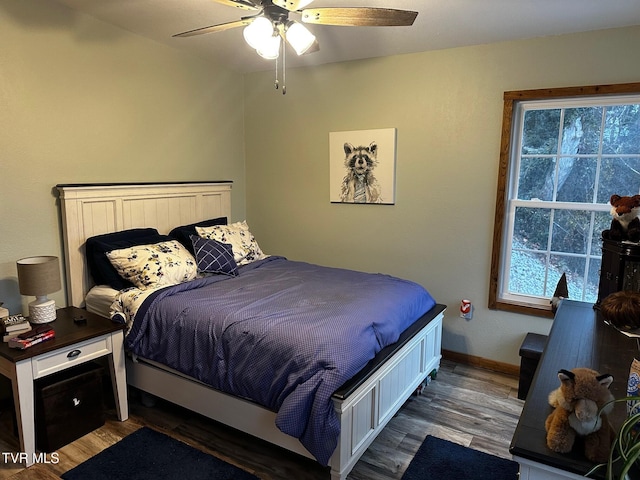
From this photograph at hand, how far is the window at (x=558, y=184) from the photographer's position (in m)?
2.90

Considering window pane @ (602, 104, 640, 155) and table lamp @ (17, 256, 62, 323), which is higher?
window pane @ (602, 104, 640, 155)

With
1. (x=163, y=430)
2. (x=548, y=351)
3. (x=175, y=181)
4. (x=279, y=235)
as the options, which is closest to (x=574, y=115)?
(x=548, y=351)

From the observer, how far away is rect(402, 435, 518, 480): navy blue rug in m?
2.19

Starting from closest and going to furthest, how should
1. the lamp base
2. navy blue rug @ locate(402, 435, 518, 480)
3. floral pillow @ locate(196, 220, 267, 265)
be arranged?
navy blue rug @ locate(402, 435, 518, 480)
the lamp base
floral pillow @ locate(196, 220, 267, 265)

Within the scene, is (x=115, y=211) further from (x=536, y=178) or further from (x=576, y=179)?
(x=576, y=179)

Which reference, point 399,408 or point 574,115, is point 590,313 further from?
point 574,115

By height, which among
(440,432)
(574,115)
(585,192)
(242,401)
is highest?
(574,115)

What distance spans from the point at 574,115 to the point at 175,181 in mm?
3181

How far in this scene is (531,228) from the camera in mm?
3260

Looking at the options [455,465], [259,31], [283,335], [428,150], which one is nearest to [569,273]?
[428,150]

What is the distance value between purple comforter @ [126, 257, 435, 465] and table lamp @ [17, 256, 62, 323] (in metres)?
0.49

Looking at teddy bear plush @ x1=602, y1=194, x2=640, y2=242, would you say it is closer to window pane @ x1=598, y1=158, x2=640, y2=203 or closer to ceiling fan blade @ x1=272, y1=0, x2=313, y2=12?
window pane @ x1=598, y1=158, x2=640, y2=203

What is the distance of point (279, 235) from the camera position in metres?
4.41

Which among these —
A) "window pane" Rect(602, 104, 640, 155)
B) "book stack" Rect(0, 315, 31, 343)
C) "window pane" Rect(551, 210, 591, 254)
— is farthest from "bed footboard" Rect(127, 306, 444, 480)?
"window pane" Rect(602, 104, 640, 155)
